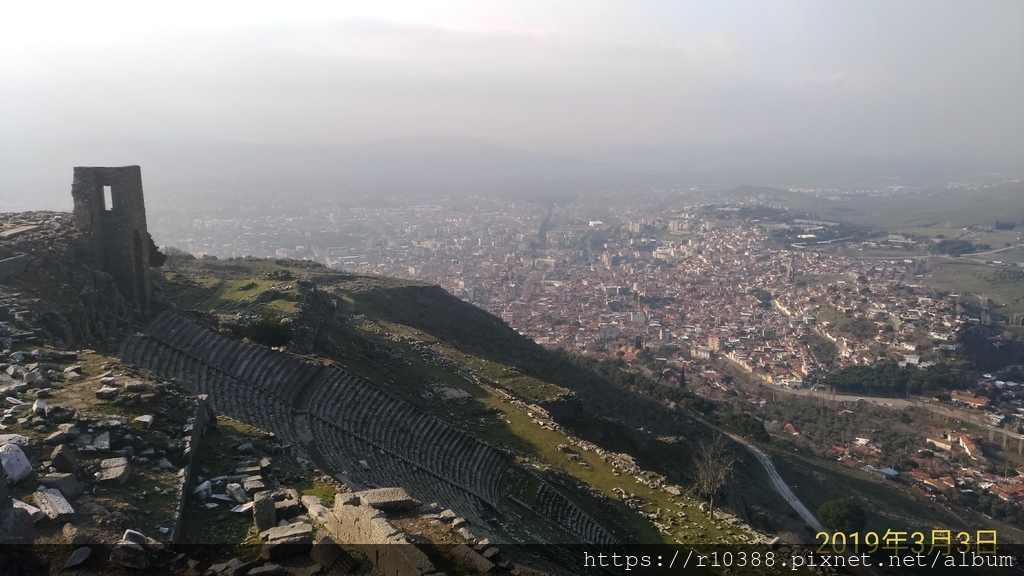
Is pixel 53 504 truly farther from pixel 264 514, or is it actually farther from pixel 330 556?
pixel 330 556

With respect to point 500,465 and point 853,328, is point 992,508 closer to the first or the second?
point 500,465

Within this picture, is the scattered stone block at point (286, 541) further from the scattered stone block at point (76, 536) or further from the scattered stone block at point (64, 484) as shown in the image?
the scattered stone block at point (64, 484)

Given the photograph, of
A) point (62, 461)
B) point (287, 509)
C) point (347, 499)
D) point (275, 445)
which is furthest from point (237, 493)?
point (275, 445)

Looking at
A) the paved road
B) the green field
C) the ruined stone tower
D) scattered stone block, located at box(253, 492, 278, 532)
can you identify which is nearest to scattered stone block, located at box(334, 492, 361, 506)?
scattered stone block, located at box(253, 492, 278, 532)

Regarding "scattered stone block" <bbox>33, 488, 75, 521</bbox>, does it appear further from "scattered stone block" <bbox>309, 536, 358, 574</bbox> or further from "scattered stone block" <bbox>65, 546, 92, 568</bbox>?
"scattered stone block" <bbox>309, 536, 358, 574</bbox>

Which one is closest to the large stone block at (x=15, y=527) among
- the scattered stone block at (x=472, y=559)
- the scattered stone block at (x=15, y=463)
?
the scattered stone block at (x=15, y=463)

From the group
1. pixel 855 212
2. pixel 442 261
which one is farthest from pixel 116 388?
pixel 855 212

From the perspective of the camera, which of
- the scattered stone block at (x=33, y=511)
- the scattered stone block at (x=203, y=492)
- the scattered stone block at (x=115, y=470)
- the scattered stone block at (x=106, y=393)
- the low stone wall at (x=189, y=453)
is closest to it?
the scattered stone block at (x=33, y=511)
